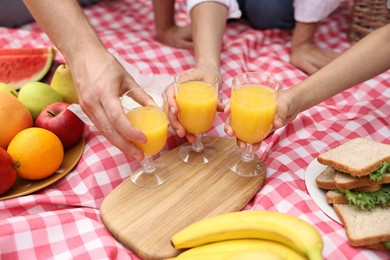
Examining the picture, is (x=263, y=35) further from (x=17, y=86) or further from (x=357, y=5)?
(x=17, y=86)

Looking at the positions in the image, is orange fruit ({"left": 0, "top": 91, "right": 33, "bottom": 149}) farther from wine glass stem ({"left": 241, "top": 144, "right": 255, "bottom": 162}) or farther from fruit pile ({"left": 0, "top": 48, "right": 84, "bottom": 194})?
wine glass stem ({"left": 241, "top": 144, "right": 255, "bottom": 162})

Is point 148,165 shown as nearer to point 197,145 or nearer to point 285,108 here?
point 197,145

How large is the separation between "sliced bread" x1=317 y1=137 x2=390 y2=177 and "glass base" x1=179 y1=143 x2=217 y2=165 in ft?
1.11

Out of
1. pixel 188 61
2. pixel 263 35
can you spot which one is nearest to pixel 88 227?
pixel 188 61

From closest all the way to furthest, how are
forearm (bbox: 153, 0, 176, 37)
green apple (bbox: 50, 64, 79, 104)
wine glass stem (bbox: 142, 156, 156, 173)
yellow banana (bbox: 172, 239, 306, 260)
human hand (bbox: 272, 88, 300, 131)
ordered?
1. yellow banana (bbox: 172, 239, 306, 260)
2. human hand (bbox: 272, 88, 300, 131)
3. wine glass stem (bbox: 142, 156, 156, 173)
4. green apple (bbox: 50, 64, 79, 104)
5. forearm (bbox: 153, 0, 176, 37)

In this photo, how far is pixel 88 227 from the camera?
1.16m

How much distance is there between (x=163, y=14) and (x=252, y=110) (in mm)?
1081

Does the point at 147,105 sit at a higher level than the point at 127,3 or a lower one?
higher

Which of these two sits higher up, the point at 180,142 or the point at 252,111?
the point at 252,111

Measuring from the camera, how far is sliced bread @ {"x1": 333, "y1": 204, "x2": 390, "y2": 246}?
102 centimetres

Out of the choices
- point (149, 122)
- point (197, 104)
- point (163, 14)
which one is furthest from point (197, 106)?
point (163, 14)

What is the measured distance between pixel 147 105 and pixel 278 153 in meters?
0.48

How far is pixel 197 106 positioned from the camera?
4.06 feet

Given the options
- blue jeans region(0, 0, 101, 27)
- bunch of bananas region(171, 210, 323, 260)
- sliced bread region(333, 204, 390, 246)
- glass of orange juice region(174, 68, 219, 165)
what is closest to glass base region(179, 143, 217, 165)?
glass of orange juice region(174, 68, 219, 165)
